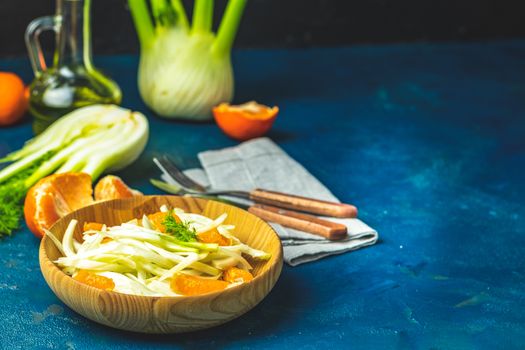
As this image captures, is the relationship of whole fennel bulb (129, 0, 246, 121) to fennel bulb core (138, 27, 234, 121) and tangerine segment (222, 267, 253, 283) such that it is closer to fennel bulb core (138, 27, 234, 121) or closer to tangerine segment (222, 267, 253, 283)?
fennel bulb core (138, 27, 234, 121)

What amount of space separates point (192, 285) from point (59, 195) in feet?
1.60

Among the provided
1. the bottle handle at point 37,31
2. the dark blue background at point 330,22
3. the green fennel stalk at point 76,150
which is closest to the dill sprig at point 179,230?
the green fennel stalk at point 76,150

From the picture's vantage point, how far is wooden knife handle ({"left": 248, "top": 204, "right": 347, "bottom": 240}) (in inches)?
63.9

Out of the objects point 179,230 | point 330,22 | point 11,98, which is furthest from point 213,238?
point 330,22

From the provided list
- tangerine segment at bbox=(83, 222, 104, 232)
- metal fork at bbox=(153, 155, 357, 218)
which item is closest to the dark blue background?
metal fork at bbox=(153, 155, 357, 218)

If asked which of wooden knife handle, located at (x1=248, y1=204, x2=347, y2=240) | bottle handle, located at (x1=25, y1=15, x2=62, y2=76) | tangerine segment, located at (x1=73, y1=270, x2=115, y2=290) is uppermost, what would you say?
bottle handle, located at (x1=25, y1=15, x2=62, y2=76)

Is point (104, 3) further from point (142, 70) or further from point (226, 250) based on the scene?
point (226, 250)

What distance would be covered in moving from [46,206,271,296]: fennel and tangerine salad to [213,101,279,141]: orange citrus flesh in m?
0.74

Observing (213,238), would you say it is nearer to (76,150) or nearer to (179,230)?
(179,230)

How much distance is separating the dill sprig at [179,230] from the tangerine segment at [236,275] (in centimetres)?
8

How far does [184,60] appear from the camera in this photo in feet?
7.41

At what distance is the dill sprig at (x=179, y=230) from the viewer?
4.46 feet

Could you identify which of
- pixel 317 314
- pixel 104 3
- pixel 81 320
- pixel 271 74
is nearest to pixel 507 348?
pixel 317 314

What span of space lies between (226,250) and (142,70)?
1101mm
